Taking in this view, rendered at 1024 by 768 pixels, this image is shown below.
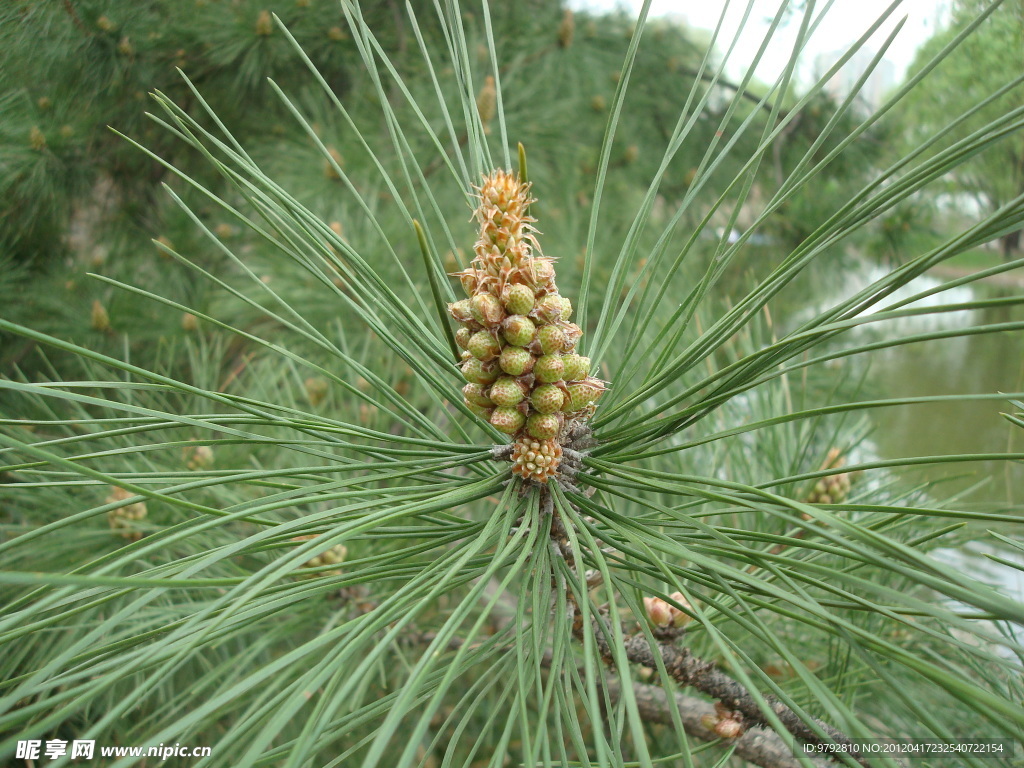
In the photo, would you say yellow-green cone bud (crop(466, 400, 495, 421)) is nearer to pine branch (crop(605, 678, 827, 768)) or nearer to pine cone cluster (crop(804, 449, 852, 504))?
pine branch (crop(605, 678, 827, 768))

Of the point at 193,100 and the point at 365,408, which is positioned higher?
the point at 193,100

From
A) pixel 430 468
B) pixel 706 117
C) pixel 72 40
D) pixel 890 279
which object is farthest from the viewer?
pixel 706 117

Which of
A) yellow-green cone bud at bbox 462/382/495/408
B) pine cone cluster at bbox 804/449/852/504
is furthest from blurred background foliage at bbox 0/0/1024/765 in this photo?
yellow-green cone bud at bbox 462/382/495/408

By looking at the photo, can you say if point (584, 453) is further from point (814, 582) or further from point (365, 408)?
point (365, 408)

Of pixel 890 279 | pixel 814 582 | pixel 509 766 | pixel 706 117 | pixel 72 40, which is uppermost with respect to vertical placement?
pixel 706 117

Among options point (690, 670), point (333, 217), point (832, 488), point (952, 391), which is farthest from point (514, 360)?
point (952, 391)

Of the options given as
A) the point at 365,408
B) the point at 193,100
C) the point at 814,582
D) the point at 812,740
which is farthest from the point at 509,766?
the point at 193,100
